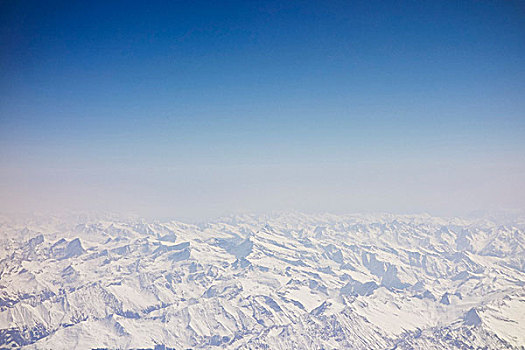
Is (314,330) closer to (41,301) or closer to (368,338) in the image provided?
(368,338)

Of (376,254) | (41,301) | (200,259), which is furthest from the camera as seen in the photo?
(376,254)

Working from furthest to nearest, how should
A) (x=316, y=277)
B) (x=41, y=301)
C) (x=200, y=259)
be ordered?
(x=200, y=259) → (x=316, y=277) → (x=41, y=301)

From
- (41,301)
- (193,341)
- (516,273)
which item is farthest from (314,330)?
(516,273)

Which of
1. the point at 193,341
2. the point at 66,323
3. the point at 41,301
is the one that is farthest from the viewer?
the point at 41,301

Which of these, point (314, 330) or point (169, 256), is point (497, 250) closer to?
point (314, 330)

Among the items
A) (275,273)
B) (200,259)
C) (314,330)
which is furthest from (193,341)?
(200,259)

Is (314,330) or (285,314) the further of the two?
(285,314)
